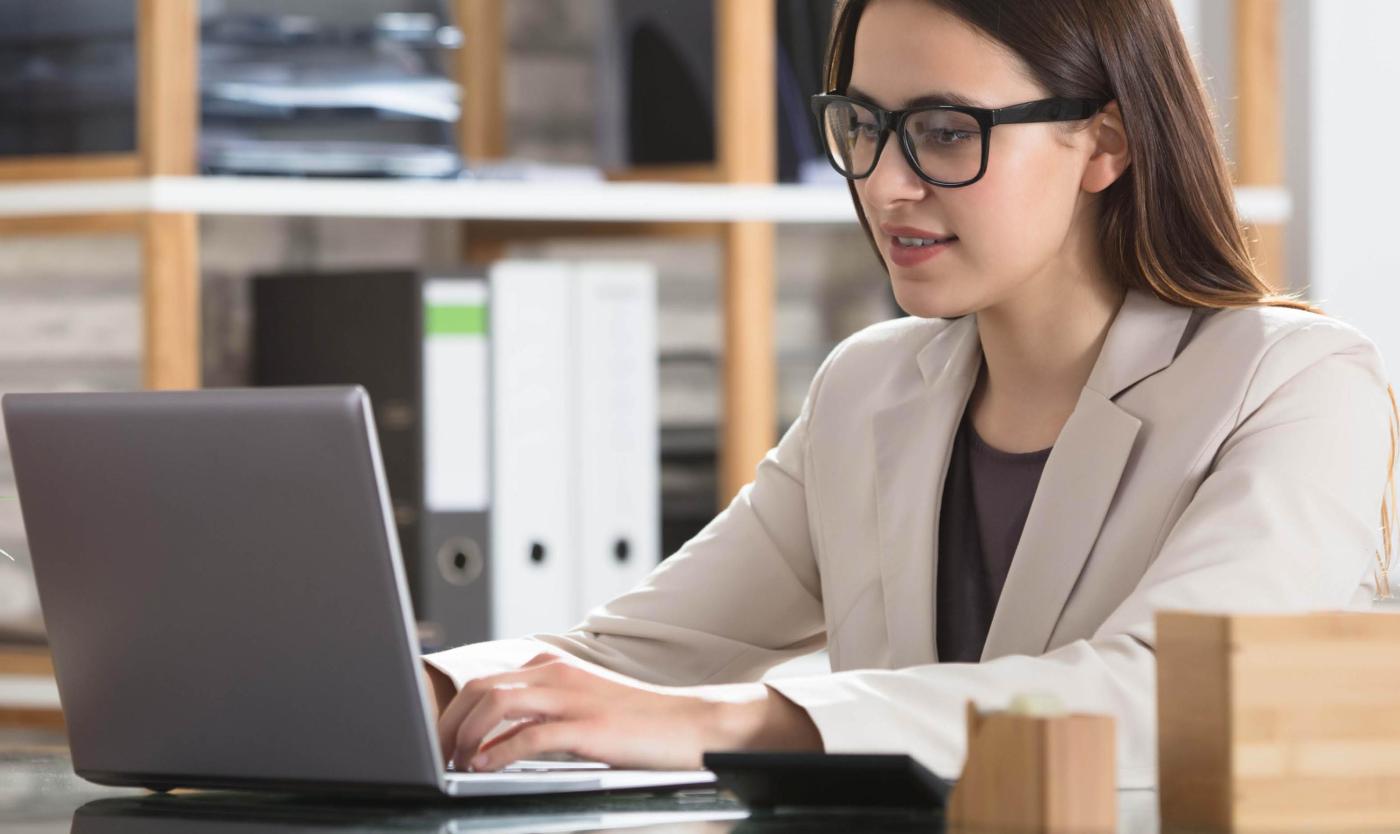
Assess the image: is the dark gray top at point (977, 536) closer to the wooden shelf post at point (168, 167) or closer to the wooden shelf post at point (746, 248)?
the wooden shelf post at point (746, 248)

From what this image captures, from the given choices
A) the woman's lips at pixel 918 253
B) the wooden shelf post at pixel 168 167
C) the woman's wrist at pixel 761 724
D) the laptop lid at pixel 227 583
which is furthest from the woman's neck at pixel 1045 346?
the wooden shelf post at pixel 168 167

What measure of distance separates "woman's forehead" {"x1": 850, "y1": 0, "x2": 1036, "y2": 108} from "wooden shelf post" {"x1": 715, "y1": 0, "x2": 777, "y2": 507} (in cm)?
113

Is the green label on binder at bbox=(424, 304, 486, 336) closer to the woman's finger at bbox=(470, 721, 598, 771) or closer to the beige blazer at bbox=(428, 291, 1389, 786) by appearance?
the beige blazer at bbox=(428, 291, 1389, 786)

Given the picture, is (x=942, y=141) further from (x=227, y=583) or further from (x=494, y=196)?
(x=494, y=196)

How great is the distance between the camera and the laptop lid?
900 mm

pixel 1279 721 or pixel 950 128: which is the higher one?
pixel 950 128

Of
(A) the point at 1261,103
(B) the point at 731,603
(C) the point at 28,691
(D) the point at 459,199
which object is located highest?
(A) the point at 1261,103

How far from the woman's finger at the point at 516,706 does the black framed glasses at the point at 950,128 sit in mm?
534

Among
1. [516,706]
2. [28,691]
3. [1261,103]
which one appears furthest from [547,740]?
[1261,103]

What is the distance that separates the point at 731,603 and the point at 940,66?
0.49m

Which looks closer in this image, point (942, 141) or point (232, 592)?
point (232, 592)

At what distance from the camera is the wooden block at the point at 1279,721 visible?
0.83 m

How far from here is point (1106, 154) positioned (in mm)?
1443

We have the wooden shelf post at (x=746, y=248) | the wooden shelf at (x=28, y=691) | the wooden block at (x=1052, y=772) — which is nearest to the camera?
the wooden block at (x=1052, y=772)
